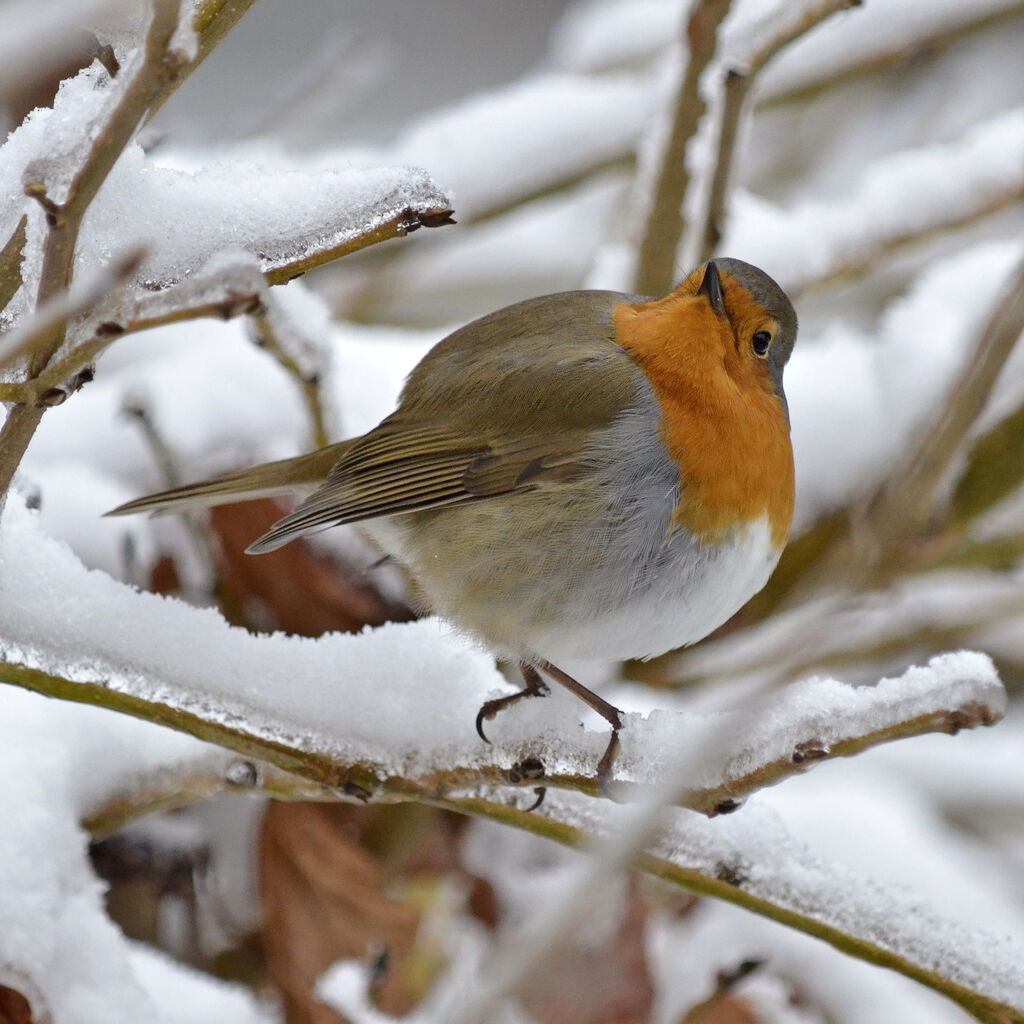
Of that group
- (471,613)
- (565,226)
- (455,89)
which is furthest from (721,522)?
(455,89)

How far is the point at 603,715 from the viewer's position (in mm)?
1655

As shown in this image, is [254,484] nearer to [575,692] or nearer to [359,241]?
[575,692]

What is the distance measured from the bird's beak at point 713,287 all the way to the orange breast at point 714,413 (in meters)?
0.02

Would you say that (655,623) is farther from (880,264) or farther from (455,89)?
(455,89)

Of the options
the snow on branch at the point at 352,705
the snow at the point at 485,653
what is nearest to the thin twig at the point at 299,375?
the snow at the point at 485,653

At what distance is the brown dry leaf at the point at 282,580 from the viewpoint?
6.86 feet

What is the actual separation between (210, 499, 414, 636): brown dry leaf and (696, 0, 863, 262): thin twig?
2.86 ft

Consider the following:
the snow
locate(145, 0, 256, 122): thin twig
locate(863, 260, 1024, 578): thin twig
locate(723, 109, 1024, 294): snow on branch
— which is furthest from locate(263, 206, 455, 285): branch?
locate(723, 109, 1024, 294): snow on branch

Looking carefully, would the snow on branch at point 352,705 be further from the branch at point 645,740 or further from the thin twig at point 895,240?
the thin twig at point 895,240

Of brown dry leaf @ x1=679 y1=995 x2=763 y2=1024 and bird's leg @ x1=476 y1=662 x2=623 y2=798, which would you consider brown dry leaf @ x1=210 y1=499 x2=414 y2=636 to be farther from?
brown dry leaf @ x1=679 y1=995 x2=763 y2=1024

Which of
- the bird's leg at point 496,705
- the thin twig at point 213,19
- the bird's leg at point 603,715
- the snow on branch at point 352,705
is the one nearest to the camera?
the thin twig at point 213,19

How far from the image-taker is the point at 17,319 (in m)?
1.08

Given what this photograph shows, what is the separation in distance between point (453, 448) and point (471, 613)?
10.9 inches

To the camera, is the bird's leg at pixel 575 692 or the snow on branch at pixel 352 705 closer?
the snow on branch at pixel 352 705
